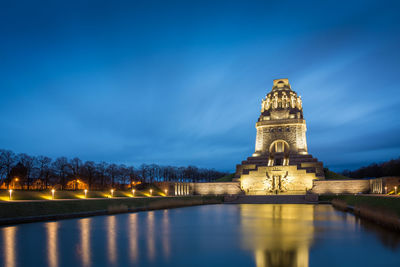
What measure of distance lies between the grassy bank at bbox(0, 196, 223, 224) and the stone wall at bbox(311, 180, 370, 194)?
20.0m

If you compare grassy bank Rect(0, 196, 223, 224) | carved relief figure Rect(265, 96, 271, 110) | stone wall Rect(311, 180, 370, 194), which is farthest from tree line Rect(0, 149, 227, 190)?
stone wall Rect(311, 180, 370, 194)

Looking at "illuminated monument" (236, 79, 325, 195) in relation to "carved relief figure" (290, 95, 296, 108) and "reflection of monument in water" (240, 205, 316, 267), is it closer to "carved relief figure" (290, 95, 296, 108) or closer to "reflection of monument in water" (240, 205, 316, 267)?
"carved relief figure" (290, 95, 296, 108)

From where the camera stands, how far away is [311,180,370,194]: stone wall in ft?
134

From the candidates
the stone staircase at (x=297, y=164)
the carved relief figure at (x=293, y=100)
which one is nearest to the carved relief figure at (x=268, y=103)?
the carved relief figure at (x=293, y=100)

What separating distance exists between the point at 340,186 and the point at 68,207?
32.4 metres

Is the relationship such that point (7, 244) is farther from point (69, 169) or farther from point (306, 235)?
point (69, 169)

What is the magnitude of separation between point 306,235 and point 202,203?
25.1 meters

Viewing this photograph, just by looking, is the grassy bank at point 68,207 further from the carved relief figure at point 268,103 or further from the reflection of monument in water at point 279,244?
the carved relief figure at point 268,103

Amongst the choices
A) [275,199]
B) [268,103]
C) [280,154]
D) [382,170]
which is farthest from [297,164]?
[382,170]

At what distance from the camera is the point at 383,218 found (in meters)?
14.8

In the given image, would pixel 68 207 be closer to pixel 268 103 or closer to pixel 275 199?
pixel 275 199

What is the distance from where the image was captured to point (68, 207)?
21.0m

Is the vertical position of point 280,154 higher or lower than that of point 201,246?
higher

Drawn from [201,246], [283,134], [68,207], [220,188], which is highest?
[283,134]
